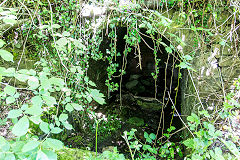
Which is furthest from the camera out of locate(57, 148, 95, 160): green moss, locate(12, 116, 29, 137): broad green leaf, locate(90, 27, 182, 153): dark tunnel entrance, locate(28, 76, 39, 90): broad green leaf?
locate(90, 27, 182, 153): dark tunnel entrance

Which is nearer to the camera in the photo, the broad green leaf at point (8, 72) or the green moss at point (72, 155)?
the broad green leaf at point (8, 72)

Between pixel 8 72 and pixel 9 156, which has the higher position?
pixel 8 72

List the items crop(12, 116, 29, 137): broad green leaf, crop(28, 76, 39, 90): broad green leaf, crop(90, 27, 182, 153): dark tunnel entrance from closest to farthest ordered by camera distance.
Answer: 1. crop(12, 116, 29, 137): broad green leaf
2. crop(28, 76, 39, 90): broad green leaf
3. crop(90, 27, 182, 153): dark tunnel entrance

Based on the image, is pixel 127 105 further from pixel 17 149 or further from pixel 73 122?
pixel 17 149

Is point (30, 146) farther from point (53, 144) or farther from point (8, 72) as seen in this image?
point (8, 72)

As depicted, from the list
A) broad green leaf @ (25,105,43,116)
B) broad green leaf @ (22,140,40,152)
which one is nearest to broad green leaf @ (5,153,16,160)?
broad green leaf @ (22,140,40,152)

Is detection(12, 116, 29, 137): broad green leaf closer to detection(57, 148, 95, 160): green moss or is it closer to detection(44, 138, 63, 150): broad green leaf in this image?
detection(44, 138, 63, 150): broad green leaf

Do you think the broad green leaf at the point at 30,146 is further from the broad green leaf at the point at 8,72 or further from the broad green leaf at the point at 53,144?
the broad green leaf at the point at 8,72

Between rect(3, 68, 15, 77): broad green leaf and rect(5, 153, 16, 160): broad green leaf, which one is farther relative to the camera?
rect(3, 68, 15, 77): broad green leaf

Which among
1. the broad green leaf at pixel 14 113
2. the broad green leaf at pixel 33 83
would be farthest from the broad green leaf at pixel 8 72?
the broad green leaf at pixel 14 113

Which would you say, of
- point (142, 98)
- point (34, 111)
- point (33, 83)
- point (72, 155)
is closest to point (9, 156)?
point (34, 111)

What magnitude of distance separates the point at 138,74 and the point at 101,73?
206cm

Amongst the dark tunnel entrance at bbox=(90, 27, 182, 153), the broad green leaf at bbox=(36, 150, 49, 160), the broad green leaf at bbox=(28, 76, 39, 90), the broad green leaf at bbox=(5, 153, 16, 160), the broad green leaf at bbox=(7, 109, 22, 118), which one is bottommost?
the dark tunnel entrance at bbox=(90, 27, 182, 153)

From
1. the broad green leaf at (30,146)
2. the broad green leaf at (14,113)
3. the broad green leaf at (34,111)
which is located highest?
the broad green leaf at (34,111)
